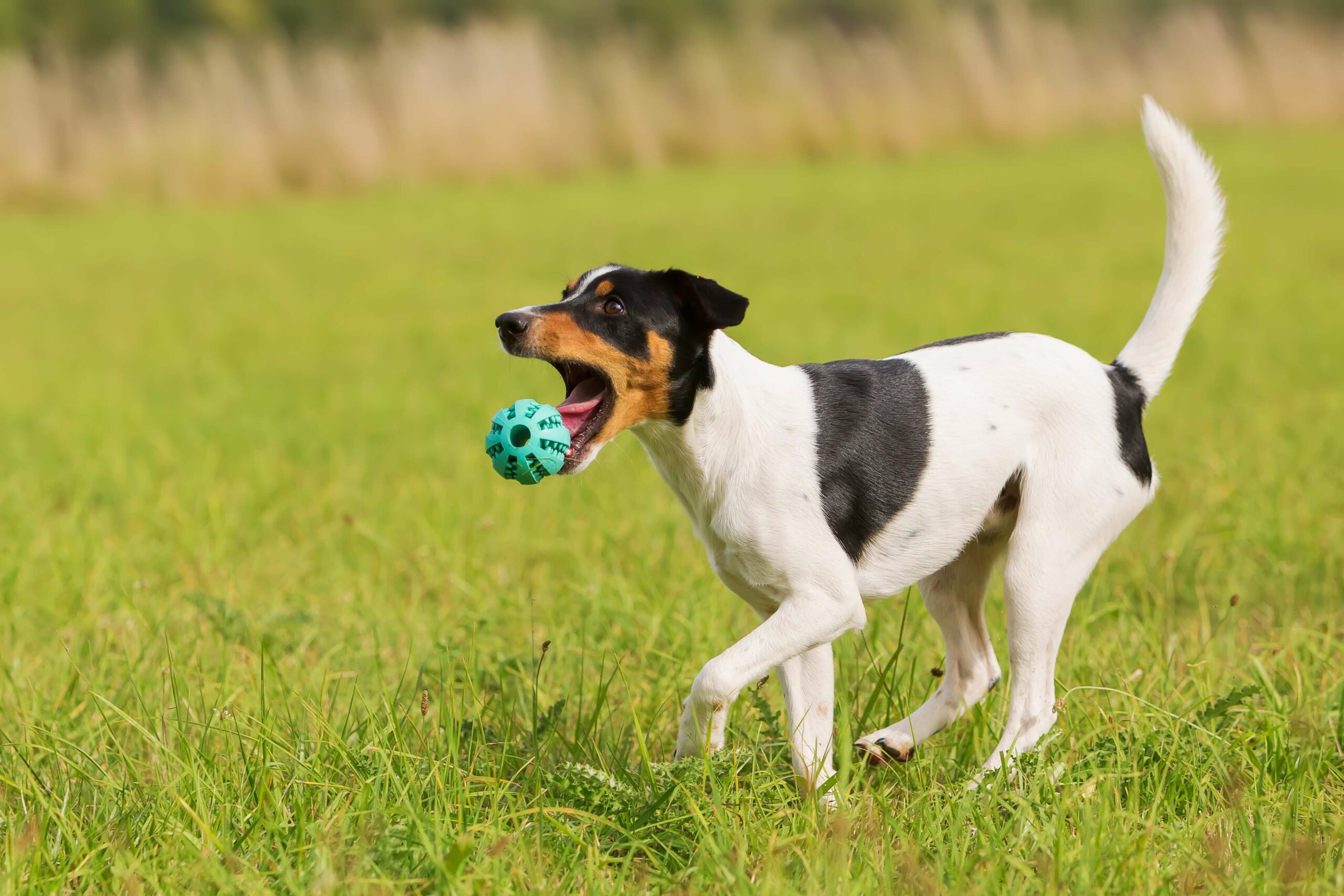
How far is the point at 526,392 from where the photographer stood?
22.9ft

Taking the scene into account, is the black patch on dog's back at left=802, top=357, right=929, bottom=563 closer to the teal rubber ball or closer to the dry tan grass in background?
the teal rubber ball

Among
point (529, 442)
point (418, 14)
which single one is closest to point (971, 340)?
point (529, 442)

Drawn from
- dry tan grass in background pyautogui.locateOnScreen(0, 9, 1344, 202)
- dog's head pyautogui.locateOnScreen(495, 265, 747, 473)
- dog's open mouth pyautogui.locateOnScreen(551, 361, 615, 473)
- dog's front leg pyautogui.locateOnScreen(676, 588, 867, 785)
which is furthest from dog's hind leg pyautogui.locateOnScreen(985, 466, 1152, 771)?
dry tan grass in background pyautogui.locateOnScreen(0, 9, 1344, 202)

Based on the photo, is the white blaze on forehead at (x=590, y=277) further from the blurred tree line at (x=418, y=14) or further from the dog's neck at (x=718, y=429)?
the blurred tree line at (x=418, y=14)

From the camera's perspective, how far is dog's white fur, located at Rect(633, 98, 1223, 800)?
2764 millimetres

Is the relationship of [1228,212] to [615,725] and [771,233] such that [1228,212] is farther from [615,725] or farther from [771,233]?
[615,725]

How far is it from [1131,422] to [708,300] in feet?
3.52

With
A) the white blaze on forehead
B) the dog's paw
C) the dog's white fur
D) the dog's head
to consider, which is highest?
the white blaze on forehead

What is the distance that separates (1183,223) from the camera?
3371 mm

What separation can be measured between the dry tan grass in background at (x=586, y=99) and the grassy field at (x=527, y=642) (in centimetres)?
684

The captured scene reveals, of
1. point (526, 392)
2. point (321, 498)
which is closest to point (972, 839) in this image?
point (321, 498)

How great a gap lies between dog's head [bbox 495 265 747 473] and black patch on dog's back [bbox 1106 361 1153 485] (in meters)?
0.94

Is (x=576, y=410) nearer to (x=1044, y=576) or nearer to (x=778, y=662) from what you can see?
(x=778, y=662)

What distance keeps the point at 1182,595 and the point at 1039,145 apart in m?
14.7
